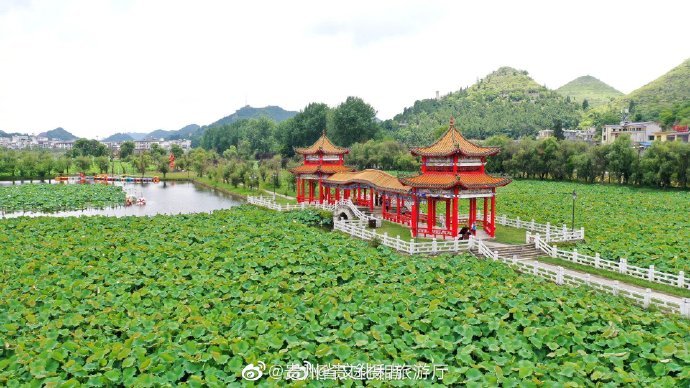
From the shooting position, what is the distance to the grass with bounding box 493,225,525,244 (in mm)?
21422

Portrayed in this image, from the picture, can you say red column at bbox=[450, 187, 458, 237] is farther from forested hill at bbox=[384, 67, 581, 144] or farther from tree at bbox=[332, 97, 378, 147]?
forested hill at bbox=[384, 67, 581, 144]

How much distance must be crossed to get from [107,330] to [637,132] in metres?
79.5

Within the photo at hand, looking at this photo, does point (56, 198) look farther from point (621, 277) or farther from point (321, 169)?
point (621, 277)

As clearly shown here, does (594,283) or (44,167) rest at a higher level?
(44,167)

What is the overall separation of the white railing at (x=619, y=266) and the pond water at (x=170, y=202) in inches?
910

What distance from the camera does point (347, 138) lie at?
247 feet

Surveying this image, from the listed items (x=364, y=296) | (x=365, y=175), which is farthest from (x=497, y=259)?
(x=365, y=175)

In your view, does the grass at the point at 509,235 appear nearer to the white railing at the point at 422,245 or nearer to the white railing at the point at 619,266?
the white railing at the point at 619,266

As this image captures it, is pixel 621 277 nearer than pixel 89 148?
Yes

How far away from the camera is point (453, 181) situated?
21.0 metres

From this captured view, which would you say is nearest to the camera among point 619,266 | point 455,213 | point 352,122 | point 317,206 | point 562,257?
point 619,266

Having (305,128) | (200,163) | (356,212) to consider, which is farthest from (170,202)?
(305,128)

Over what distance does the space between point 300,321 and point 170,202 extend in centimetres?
3843

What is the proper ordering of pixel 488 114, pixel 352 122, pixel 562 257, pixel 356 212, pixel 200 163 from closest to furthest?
pixel 562 257
pixel 356 212
pixel 200 163
pixel 352 122
pixel 488 114
